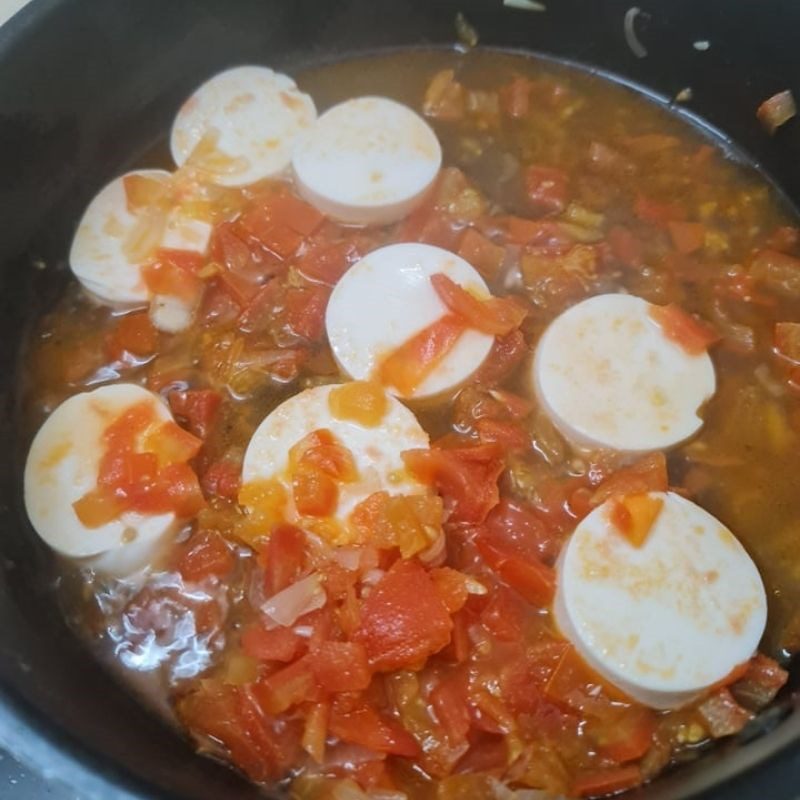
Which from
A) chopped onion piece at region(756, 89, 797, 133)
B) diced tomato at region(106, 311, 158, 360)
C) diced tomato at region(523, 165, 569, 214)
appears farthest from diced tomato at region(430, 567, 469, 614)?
chopped onion piece at region(756, 89, 797, 133)

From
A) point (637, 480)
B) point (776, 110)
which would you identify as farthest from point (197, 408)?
point (776, 110)

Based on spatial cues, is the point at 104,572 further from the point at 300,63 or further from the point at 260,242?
the point at 300,63

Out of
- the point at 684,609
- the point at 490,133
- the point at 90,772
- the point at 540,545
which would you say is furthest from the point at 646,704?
the point at 490,133

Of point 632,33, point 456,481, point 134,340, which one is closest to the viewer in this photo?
point 456,481

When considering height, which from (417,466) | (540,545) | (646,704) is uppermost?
(417,466)

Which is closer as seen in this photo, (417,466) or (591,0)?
(417,466)

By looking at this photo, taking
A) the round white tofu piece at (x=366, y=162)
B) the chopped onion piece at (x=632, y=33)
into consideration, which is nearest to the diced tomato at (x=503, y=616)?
the round white tofu piece at (x=366, y=162)

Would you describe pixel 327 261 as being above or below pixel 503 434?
above

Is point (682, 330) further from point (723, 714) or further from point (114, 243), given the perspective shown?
point (114, 243)
